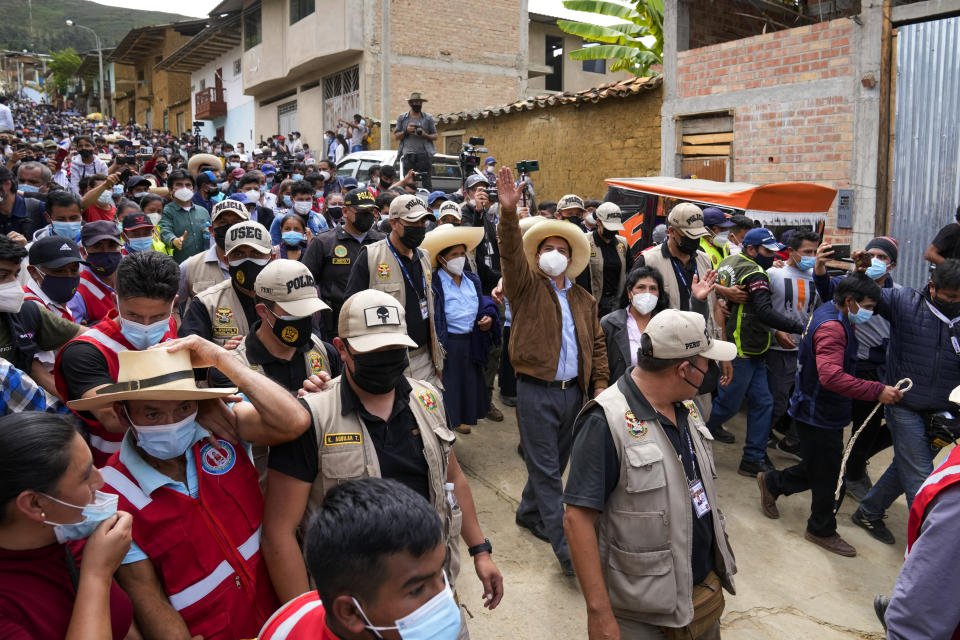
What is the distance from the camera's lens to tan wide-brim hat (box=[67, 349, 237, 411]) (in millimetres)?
2082

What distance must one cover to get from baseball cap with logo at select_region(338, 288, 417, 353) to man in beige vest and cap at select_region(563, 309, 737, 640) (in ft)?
2.85

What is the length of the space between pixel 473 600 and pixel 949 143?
28.4ft

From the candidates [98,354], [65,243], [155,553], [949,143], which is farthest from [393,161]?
[155,553]

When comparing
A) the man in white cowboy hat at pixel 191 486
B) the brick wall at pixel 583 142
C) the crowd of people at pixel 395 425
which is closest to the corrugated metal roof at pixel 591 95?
the brick wall at pixel 583 142

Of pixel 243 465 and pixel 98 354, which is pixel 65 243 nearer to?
pixel 98 354

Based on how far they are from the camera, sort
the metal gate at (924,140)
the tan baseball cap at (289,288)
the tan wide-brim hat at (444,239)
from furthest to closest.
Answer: the metal gate at (924,140) → the tan wide-brim hat at (444,239) → the tan baseball cap at (289,288)

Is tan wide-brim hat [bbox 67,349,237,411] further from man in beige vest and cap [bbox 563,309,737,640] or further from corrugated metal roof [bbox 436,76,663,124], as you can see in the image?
corrugated metal roof [bbox 436,76,663,124]

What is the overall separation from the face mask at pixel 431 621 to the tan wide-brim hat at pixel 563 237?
3.23 m

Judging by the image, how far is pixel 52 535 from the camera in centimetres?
181

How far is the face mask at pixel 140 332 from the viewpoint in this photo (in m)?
2.95

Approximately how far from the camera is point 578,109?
1443 centimetres

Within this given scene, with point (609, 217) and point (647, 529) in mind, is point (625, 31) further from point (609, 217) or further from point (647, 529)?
point (647, 529)

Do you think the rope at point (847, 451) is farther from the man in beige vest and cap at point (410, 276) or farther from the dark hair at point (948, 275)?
the man in beige vest and cap at point (410, 276)

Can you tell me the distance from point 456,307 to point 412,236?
2.97 feet
